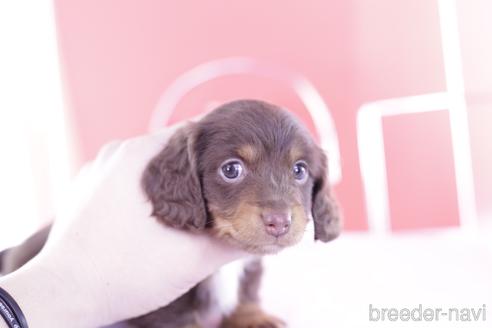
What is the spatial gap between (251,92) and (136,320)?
321 centimetres

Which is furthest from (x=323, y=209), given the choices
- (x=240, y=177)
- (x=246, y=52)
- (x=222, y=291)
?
(x=246, y=52)

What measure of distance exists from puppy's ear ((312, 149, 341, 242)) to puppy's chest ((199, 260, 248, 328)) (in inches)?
14.6

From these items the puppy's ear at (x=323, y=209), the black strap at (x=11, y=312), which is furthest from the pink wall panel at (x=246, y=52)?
the black strap at (x=11, y=312)

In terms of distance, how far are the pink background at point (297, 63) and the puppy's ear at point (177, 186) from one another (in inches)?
116

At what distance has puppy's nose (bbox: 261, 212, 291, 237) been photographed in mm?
1728

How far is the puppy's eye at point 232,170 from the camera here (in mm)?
1919

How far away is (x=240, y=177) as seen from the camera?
1.92 meters

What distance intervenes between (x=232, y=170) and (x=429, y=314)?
0.91 metres

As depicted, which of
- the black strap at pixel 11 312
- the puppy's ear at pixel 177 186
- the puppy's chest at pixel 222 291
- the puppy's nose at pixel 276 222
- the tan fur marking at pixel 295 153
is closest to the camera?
the black strap at pixel 11 312

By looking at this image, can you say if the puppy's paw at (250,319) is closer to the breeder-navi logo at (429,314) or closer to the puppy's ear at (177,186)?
the breeder-navi logo at (429,314)

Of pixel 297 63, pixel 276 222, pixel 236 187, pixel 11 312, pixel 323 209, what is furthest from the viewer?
pixel 297 63

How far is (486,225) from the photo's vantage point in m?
4.23

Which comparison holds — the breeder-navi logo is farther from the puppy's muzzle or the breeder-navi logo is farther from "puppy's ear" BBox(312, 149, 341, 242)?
the puppy's muzzle

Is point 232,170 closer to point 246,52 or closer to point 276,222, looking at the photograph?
point 276,222
